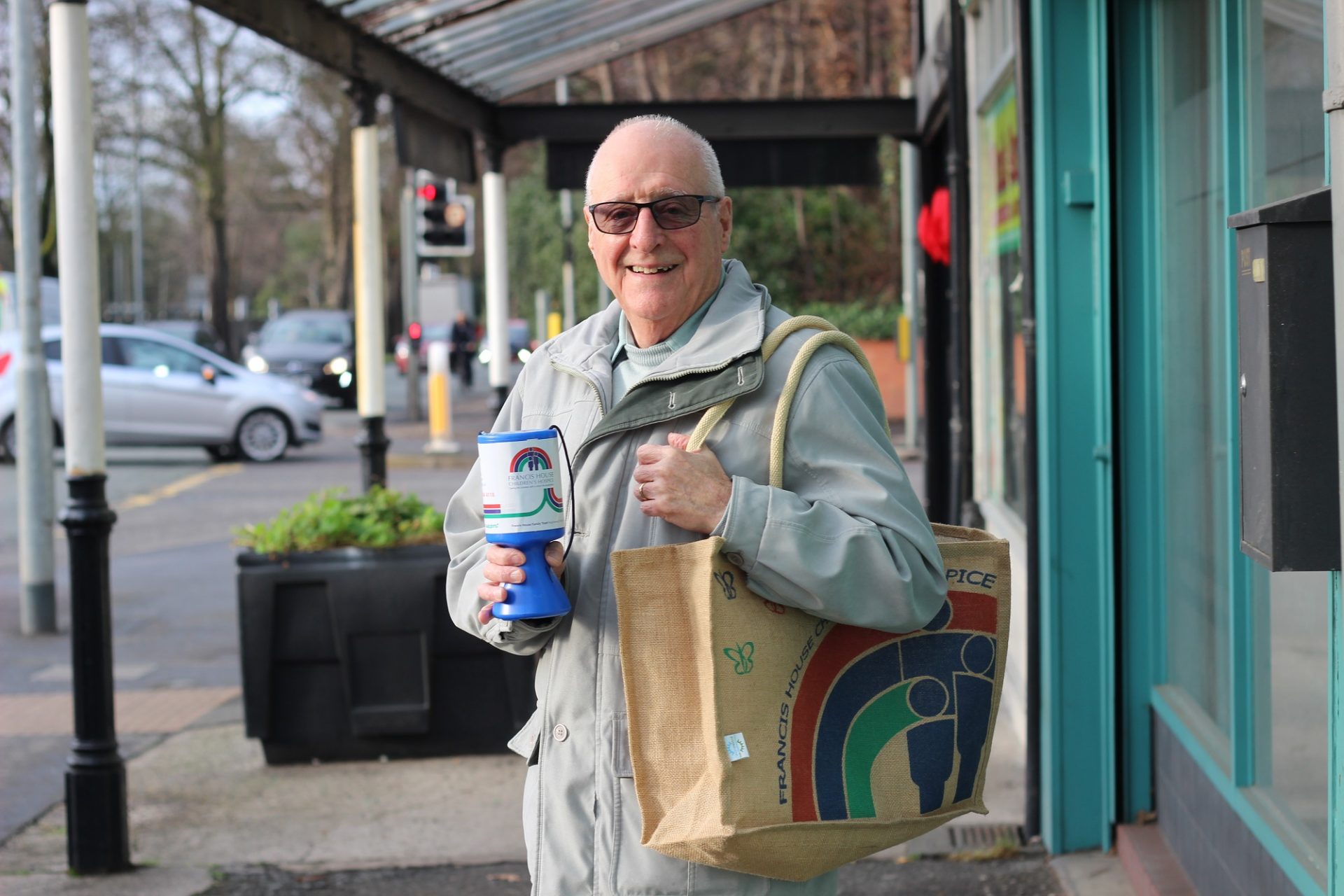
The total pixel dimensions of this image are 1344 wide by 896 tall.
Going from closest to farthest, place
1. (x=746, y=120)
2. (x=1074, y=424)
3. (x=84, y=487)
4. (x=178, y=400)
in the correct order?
(x=1074, y=424), (x=84, y=487), (x=746, y=120), (x=178, y=400)

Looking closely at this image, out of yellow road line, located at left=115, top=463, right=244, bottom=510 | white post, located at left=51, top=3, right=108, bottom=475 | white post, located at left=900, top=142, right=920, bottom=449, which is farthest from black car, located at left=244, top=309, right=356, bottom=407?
white post, located at left=51, top=3, right=108, bottom=475

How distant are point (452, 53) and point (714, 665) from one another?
22.6 feet

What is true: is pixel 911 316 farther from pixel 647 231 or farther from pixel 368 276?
pixel 647 231

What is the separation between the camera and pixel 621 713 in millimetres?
2455

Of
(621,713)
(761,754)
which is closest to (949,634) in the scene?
(761,754)

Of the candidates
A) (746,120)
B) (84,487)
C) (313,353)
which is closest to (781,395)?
(84,487)

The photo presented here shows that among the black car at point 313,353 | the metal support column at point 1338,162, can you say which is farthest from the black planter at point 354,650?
the black car at point 313,353

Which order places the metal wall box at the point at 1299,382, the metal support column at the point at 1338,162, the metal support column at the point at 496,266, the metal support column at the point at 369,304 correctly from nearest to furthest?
the metal support column at the point at 1338,162 < the metal wall box at the point at 1299,382 < the metal support column at the point at 369,304 < the metal support column at the point at 496,266

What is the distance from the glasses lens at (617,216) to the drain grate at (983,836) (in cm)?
314

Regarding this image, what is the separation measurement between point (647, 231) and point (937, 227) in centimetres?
764

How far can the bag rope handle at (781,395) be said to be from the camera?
236 cm

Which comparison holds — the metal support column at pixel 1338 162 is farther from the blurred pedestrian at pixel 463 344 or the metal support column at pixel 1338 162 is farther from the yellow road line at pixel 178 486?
the blurred pedestrian at pixel 463 344

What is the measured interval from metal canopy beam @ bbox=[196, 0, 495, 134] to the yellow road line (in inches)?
300

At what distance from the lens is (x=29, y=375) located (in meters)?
9.79
